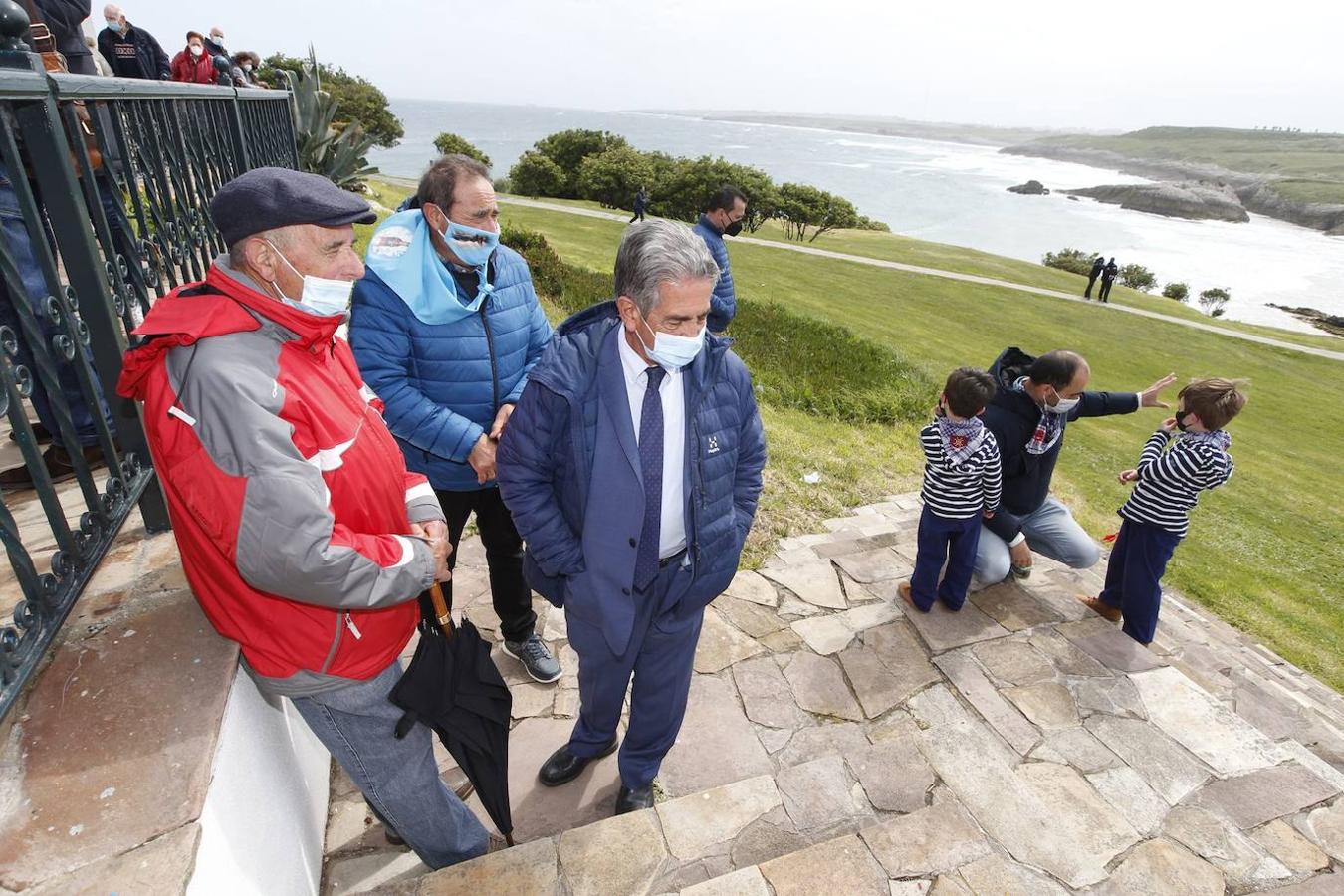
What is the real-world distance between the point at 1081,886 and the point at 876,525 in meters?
3.44

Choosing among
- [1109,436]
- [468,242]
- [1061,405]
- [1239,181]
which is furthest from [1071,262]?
[1239,181]

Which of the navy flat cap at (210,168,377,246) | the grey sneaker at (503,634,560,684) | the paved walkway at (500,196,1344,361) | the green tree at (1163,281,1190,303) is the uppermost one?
the navy flat cap at (210,168,377,246)

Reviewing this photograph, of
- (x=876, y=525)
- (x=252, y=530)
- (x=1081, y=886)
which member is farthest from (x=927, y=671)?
(x=252, y=530)

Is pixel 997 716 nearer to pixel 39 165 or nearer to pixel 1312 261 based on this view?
pixel 39 165

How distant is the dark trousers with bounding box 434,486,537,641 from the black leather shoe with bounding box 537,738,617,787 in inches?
28.4

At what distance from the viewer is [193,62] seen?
9.92 meters

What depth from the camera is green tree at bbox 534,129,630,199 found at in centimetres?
4519

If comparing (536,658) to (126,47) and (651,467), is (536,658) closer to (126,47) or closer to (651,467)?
(651,467)

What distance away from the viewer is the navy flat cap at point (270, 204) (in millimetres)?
1621

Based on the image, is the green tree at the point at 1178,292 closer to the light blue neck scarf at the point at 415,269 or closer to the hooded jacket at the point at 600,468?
the hooded jacket at the point at 600,468

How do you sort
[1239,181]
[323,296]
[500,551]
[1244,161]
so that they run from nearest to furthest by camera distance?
1. [323,296]
2. [500,551]
3. [1239,181]
4. [1244,161]

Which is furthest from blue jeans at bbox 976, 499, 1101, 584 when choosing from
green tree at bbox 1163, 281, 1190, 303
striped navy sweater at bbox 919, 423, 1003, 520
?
green tree at bbox 1163, 281, 1190, 303

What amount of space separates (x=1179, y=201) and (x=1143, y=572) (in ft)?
321

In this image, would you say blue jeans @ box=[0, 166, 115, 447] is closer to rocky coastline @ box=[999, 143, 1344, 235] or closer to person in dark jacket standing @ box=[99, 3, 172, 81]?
person in dark jacket standing @ box=[99, 3, 172, 81]
